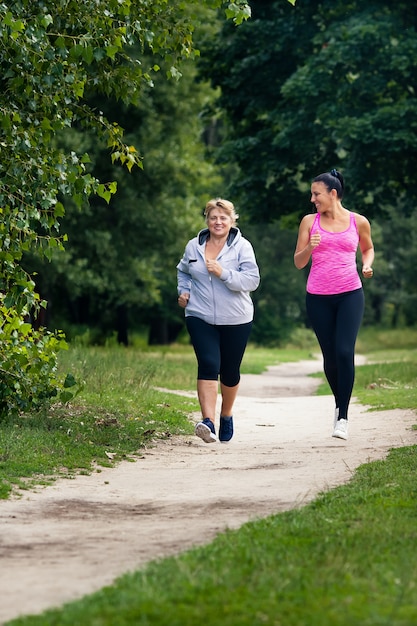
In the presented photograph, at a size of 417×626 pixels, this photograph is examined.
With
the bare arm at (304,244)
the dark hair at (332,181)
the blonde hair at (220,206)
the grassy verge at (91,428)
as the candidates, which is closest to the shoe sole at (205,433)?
the grassy verge at (91,428)

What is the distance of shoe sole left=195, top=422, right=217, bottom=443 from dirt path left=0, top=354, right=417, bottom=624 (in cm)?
12

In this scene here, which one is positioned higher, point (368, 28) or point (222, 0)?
point (368, 28)

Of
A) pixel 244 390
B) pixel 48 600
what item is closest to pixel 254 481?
pixel 48 600

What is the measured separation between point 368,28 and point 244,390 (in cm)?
809

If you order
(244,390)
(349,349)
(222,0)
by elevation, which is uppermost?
(222,0)

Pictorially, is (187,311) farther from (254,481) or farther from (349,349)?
(254,481)

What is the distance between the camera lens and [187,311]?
997 cm

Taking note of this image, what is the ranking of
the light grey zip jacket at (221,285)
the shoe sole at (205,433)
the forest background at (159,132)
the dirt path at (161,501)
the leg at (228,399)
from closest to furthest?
1. the dirt path at (161,501)
2. the forest background at (159,132)
3. the shoe sole at (205,433)
4. the light grey zip jacket at (221,285)
5. the leg at (228,399)

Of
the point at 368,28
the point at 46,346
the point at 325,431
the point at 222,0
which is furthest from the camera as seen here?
the point at 368,28

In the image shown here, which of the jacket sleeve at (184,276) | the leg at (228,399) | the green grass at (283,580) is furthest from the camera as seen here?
the leg at (228,399)

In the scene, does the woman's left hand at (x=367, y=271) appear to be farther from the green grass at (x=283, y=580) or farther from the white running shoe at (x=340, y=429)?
the green grass at (x=283, y=580)

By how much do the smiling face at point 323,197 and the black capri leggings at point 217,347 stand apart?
1.25 metres

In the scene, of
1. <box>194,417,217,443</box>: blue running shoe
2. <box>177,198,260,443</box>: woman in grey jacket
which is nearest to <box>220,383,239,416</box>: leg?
<box>177,198,260,443</box>: woman in grey jacket

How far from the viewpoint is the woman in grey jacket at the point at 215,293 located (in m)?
9.74
